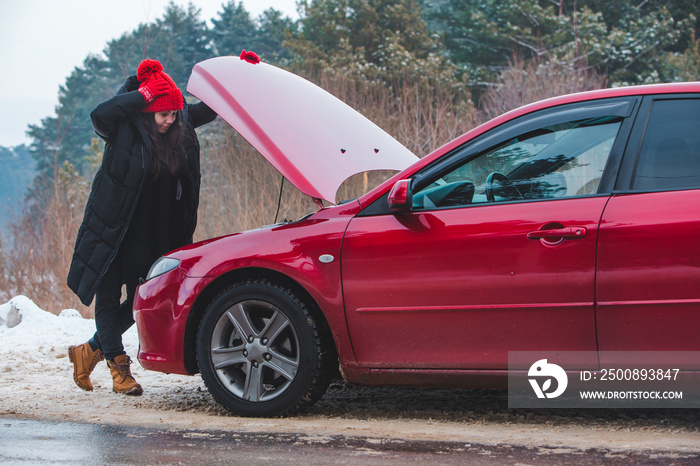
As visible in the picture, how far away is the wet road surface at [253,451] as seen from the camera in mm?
3217

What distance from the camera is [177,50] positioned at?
44656 millimetres

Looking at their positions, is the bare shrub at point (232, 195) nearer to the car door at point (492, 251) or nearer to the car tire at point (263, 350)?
the car tire at point (263, 350)

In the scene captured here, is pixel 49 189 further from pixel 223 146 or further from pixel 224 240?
pixel 224 240

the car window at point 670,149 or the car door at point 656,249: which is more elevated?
the car window at point 670,149

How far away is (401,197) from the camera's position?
3799 mm

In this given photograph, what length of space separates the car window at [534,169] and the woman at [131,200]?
184 cm

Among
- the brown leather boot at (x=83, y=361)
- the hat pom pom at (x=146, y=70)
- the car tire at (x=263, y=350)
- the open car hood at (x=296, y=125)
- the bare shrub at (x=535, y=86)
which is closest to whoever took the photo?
the car tire at (x=263, y=350)

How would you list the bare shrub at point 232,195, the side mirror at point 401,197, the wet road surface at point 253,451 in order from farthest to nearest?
1. the bare shrub at point 232,195
2. the side mirror at point 401,197
3. the wet road surface at point 253,451

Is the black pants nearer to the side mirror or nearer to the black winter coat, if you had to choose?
the black winter coat

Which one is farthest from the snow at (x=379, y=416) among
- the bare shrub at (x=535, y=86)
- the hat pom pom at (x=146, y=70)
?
the bare shrub at (x=535, y=86)

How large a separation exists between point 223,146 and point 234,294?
11.7 m

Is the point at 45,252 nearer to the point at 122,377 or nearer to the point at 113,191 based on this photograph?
the point at 122,377

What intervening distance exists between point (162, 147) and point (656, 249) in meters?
3.01

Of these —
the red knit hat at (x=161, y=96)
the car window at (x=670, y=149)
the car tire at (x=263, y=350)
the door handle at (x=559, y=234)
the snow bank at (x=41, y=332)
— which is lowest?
the snow bank at (x=41, y=332)
